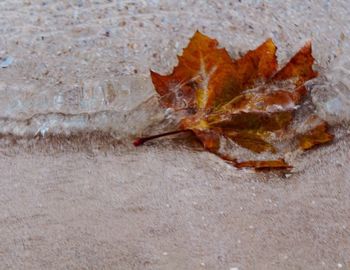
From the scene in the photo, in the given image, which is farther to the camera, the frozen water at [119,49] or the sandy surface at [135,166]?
the frozen water at [119,49]

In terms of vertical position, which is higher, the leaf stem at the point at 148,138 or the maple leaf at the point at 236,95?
the maple leaf at the point at 236,95

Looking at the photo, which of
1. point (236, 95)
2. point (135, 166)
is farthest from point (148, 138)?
point (236, 95)

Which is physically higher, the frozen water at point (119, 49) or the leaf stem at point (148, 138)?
the frozen water at point (119, 49)

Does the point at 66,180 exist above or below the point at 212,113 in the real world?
below

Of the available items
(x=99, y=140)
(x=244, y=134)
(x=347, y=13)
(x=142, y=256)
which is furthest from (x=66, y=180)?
(x=347, y=13)

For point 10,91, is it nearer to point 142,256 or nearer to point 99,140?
point 99,140

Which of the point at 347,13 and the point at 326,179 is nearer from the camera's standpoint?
the point at 326,179

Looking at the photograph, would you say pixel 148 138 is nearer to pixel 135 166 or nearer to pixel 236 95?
pixel 135 166
